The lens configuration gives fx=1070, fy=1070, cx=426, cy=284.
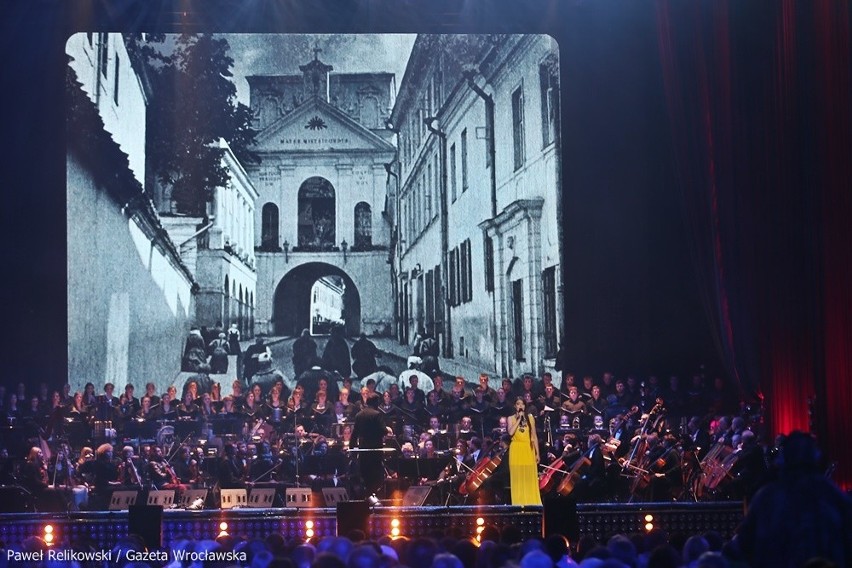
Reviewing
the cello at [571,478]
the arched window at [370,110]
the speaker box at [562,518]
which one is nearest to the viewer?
the speaker box at [562,518]

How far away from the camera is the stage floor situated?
29.3ft

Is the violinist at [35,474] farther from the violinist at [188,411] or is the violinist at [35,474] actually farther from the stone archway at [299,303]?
Result: the stone archway at [299,303]

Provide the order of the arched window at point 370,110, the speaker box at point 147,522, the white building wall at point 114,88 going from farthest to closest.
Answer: the arched window at point 370,110 → the white building wall at point 114,88 → the speaker box at point 147,522

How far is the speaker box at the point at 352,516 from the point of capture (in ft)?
28.0

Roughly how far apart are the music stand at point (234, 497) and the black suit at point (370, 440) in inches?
55.6

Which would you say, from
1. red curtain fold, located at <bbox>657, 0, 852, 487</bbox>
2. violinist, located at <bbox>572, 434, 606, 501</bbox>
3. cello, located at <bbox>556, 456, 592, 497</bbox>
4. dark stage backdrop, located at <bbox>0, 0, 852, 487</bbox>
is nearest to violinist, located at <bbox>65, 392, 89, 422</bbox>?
dark stage backdrop, located at <bbox>0, 0, 852, 487</bbox>

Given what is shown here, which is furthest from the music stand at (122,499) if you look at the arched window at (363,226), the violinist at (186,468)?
the arched window at (363,226)

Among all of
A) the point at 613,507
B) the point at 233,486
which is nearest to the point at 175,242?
the point at 233,486

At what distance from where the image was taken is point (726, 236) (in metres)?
15.5

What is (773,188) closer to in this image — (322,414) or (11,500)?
(322,414)

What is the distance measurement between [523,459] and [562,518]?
3.42 meters

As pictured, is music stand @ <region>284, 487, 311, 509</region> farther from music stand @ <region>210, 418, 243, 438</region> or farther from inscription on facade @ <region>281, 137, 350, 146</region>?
inscription on facade @ <region>281, 137, 350, 146</region>

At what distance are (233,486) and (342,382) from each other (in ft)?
13.3

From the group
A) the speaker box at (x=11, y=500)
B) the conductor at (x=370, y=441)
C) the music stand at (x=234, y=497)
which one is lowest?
the music stand at (x=234, y=497)
